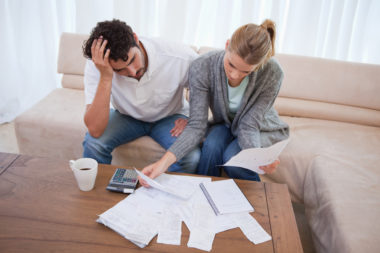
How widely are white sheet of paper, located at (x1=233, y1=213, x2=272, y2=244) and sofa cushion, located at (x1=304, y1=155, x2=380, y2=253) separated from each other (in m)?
0.34

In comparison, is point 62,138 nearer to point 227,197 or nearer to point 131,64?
point 131,64

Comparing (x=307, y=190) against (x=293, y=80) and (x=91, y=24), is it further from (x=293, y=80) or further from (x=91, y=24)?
(x=91, y=24)

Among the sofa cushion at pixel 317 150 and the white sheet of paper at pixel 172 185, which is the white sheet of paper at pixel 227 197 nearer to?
the white sheet of paper at pixel 172 185

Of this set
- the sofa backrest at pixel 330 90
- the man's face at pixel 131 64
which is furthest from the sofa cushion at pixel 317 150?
the man's face at pixel 131 64

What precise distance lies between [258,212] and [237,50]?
58cm

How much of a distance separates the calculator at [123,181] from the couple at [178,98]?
144 mm

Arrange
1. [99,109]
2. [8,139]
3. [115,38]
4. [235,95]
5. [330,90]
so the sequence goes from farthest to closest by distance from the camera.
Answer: [8,139], [330,90], [235,95], [99,109], [115,38]

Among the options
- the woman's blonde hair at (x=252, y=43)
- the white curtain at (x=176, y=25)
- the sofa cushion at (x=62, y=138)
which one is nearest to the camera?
the woman's blonde hair at (x=252, y=43)

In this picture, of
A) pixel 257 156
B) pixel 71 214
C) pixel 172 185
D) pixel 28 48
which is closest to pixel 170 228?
pixel 172 185

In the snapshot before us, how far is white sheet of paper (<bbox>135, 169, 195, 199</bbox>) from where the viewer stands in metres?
0.95

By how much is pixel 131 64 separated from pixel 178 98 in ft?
1.29

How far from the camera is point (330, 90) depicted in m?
1.79

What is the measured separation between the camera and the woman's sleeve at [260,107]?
128cm

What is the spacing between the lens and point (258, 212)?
0.94 meters
